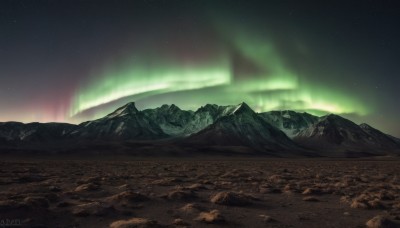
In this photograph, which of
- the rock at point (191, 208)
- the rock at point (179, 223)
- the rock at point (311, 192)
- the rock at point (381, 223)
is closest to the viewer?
the rock at point (381, 223)

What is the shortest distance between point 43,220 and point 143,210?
6285 mm

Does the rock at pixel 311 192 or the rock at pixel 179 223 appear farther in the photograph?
the rock at pixel 311 192

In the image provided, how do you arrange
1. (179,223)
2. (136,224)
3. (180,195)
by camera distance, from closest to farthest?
(136,224) → (179,223) → (180,195)

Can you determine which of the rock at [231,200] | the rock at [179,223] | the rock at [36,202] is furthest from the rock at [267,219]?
the rock at [36,202]

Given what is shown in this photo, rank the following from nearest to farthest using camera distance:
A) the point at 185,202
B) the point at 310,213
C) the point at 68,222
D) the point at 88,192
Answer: the point at 68,222 < the point at 310,213 < the point at 185,202 < the point at 88,192

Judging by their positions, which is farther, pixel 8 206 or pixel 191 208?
pixel 191 208

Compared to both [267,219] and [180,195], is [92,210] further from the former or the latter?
[267,219]

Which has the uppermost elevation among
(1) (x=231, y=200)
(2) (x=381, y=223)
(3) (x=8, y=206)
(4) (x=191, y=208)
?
(3) (x=8, y=206)

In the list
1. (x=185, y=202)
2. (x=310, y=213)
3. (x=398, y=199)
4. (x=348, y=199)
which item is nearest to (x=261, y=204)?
(x=310, y=213)

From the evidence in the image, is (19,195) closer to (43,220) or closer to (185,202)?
(43,220)

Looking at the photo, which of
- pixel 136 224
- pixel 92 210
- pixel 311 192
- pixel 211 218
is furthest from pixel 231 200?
pixel 311 192

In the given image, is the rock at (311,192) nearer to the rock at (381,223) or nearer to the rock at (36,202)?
the rock at (381,223)

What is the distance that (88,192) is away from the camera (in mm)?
29062

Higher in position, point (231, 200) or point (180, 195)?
point (180, 195)
